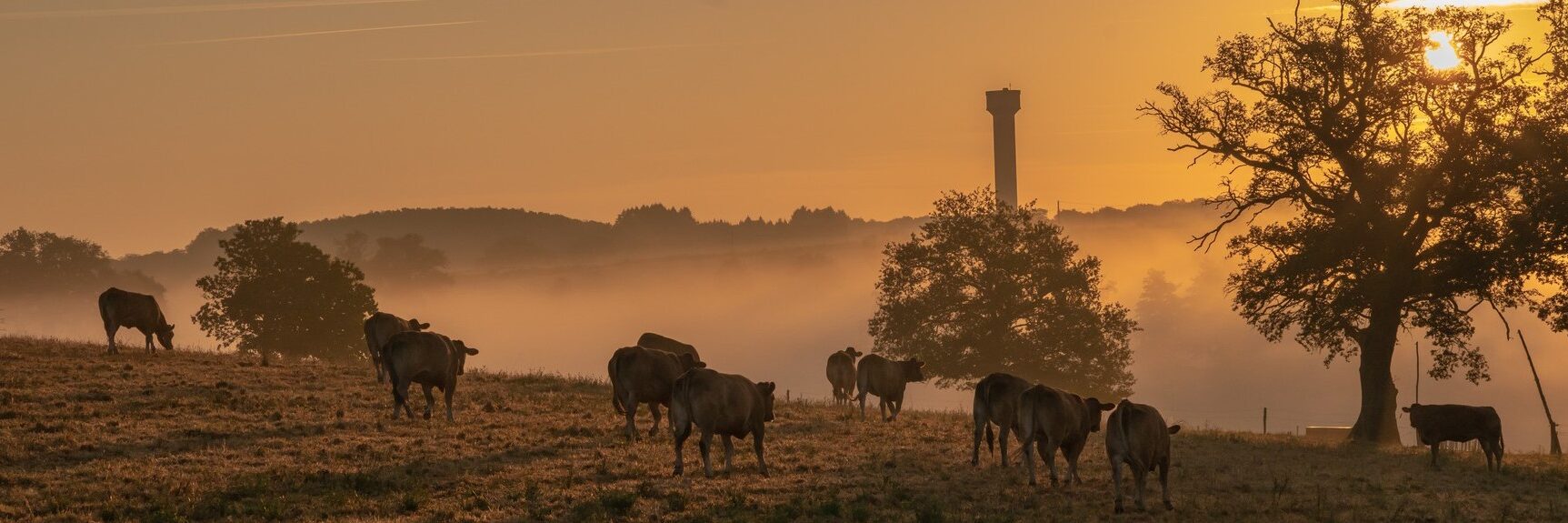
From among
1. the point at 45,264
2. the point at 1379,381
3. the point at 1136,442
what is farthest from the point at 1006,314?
the point at 45,264

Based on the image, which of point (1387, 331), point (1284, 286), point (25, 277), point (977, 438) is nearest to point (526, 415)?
point (977, 438)

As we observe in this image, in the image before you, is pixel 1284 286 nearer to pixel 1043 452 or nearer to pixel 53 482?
pixel 1043 452

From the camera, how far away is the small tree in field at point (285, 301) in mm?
74312

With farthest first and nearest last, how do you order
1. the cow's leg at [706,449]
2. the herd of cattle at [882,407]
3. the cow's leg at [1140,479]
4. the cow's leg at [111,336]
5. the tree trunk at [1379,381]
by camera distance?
1. the tree trunk at [1379,381]
2. the cow's leg at [111,336]
3. the cow's leg at [706,449]
4. the herd of cattle at [882,407]
5. the cow's leg at [1140,479]

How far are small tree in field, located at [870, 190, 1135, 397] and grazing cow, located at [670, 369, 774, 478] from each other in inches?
1774

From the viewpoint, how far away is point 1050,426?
82.2 feet

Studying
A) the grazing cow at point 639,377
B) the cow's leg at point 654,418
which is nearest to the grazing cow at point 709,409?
the grazing cow at point 639,377

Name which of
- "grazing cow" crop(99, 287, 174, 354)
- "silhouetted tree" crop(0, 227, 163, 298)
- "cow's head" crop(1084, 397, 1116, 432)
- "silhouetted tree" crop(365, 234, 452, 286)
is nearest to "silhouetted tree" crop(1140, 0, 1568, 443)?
"cow's head" crop(1084, 397, 1116, 432)

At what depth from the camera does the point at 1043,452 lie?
25.5 meters

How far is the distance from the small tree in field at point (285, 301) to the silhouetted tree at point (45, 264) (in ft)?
192

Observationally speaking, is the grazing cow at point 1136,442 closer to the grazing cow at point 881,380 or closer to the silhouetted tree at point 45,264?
the grazing cow at point 881,380

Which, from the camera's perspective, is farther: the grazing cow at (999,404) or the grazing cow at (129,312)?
the grazing cow at (129,312)

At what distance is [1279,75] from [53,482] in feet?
115

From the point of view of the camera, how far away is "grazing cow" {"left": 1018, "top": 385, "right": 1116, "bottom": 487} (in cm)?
2506
